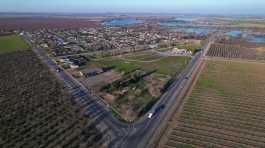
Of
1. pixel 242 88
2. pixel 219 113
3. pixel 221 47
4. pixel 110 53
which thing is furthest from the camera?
pixel 221 47

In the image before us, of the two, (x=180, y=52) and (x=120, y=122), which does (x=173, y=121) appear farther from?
(x=180, y=52)

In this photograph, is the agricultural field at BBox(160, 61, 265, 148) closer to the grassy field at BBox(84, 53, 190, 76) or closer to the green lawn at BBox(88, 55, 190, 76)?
the green lawn at BBox(88, 55, 190, 76)

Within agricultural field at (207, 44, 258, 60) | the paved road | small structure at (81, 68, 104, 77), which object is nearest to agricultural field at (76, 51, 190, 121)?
small structure at (81, 68, 104, 77)

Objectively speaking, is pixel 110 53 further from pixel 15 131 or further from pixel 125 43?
pixel 15 131

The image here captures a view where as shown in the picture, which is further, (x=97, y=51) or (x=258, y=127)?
(x=97, y=51)

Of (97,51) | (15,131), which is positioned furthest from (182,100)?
(97,51)

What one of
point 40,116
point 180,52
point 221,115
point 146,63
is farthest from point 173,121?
point 180,52
